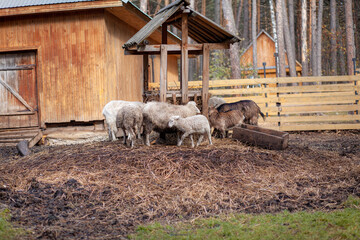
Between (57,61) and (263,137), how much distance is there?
7292 millimetres

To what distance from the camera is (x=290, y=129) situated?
571 inches

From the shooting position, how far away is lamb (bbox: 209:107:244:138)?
35.8 ft

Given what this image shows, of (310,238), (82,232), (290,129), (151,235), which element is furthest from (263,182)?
(290,129)

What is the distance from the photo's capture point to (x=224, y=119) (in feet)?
36.1

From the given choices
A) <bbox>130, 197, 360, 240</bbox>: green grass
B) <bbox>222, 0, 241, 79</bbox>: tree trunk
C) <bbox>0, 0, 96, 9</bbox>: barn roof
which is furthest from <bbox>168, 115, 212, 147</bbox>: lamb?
<bbox>222, 0, 241, 79</bbox>: tree trunk

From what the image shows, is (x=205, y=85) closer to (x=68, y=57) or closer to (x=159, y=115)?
(x=159, y=115)

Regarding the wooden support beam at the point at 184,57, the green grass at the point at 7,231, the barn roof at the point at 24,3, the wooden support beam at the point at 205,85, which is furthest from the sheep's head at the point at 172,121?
the barn roof at the point at 24,3

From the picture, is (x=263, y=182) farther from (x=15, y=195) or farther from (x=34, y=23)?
(x=34, y=23)

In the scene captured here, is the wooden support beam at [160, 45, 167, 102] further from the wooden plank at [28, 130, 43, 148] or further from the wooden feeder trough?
the wooden plank at [28, 130, 43, 148]

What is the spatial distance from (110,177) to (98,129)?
20.0 feet

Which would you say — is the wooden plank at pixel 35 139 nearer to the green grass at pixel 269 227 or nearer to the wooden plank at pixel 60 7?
the wooden plank at pixel 60 7

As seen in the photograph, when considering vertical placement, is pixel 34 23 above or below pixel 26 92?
above

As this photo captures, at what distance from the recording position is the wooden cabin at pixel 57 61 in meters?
12.3

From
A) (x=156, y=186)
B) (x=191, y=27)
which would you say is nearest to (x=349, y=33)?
(x=191, y=27)
